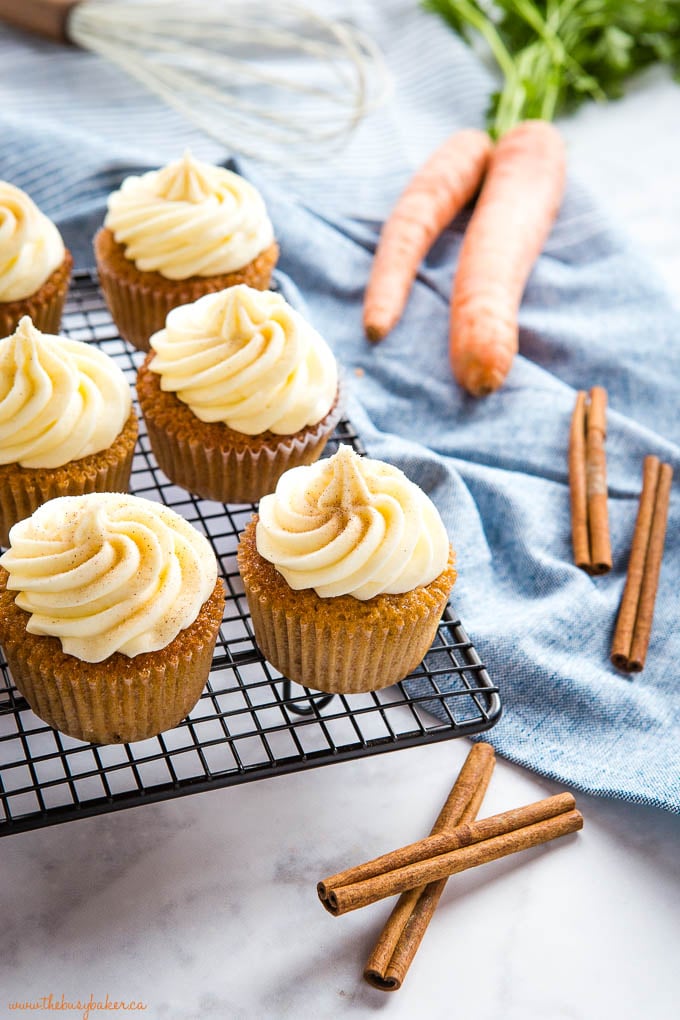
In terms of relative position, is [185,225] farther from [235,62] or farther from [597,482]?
[235,62]

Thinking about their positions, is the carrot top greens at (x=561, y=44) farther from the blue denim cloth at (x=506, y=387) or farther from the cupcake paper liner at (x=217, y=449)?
the cupcake paper liner at (x=217, y=449)

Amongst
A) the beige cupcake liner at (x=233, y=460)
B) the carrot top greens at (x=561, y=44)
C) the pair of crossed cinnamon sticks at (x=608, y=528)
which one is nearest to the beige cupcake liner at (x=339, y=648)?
the beige cupcake liner at (x=233, y=460)

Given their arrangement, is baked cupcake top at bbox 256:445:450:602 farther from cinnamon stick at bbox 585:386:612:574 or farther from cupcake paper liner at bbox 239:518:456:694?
cinnamon stick at bbox 585:386:612:574

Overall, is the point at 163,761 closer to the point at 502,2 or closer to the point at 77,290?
the point at 77,290

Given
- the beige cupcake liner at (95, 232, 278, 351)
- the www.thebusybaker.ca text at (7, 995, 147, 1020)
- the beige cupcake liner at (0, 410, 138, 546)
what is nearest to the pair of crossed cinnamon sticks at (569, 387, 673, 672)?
the beige cupcake liner at (95, 232, 278, 351)

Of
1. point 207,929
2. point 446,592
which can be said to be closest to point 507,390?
point 446,592

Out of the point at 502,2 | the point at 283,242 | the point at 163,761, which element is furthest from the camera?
the point at 502,2
